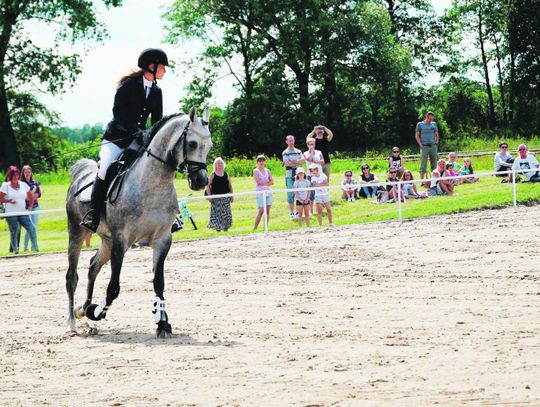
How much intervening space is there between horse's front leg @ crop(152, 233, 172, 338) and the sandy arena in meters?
0.17

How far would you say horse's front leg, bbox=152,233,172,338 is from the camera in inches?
421

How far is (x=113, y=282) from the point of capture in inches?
435

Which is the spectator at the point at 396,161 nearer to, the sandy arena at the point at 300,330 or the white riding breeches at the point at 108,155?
the sandy arena at the point at 300,330

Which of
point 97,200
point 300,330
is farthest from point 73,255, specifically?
point 300,330

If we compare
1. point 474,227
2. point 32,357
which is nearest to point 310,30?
point 474,227

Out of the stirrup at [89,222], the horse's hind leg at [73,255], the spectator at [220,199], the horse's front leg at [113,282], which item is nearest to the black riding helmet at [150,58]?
the stirrup at [89,222]

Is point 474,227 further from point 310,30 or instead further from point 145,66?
point 310,30

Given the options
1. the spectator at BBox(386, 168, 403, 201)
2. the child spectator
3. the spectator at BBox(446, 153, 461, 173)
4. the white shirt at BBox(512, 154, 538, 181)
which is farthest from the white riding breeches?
the spectator at BBox(446, 153, 461, 173)

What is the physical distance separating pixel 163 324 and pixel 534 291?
456 cm

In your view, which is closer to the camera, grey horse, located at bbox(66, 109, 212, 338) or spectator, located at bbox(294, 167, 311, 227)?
grey horse, located at bbox(66, 109, 212, 338)

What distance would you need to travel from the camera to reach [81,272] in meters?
17.7

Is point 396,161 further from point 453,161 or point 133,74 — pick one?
point 133,74

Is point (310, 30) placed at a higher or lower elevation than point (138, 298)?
higher

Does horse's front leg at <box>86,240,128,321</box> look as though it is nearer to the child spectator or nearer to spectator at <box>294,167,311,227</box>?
spectator at <box>294,167,311,227</box>
